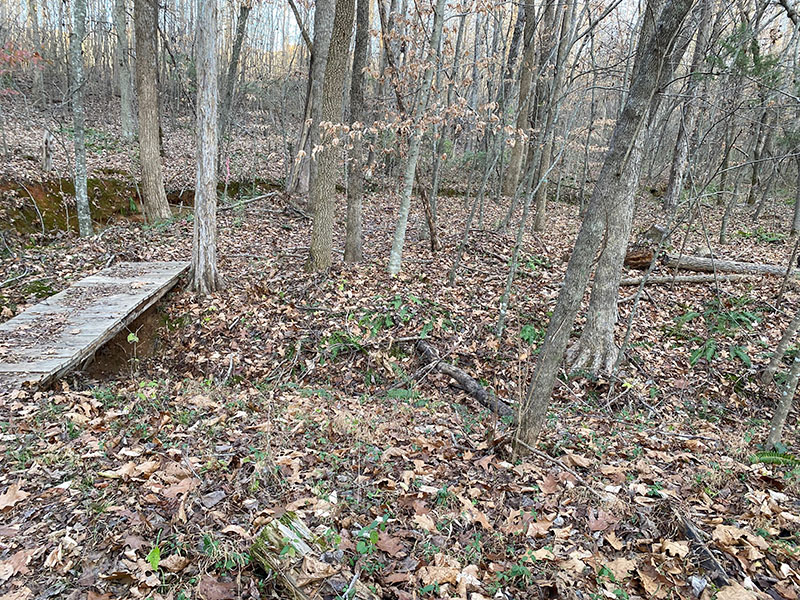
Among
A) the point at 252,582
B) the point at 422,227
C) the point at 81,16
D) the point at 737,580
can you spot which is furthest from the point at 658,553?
the point at 81,16

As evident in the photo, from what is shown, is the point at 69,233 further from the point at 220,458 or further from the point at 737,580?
the point at 737,580

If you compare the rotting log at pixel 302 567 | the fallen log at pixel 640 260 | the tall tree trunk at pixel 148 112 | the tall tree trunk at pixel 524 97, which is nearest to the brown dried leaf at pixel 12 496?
the rotting log at pixel 302 567

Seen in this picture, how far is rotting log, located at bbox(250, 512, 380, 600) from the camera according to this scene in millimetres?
2322

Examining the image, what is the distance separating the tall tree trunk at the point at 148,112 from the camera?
9766 mm

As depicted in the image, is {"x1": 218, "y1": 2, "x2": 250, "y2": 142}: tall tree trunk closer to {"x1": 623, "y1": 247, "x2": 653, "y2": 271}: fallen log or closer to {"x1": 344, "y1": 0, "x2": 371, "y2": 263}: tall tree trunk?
{"x1": 344, "y1": 0, "x2": 371, "y2": 263}: tall tree trunk

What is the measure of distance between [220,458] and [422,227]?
8.01m

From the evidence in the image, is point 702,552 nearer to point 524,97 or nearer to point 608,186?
point 608,186

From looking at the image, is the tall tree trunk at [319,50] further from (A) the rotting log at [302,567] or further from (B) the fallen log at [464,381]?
(A) the rotting log at [302,567]

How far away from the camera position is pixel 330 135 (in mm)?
6859

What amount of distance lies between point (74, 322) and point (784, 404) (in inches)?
330

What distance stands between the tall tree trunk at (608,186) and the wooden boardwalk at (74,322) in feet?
18.0

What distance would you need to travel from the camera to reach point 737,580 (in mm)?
2412

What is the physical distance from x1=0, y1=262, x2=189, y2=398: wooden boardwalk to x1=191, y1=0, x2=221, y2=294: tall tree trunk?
772mm

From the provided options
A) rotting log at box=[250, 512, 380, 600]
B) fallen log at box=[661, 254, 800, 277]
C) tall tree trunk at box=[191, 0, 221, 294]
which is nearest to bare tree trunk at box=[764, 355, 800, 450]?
rotting log at box=[250, 512, 380, 600]
